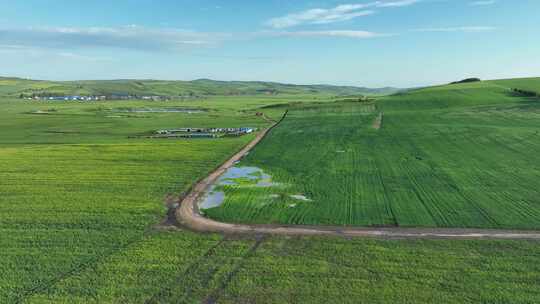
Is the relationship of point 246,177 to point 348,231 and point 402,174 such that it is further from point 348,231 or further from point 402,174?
point 402,174

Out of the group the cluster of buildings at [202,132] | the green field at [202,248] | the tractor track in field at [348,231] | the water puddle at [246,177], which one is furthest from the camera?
the cluster of buildings at [202,132]

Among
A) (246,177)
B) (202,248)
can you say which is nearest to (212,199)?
(246,177)

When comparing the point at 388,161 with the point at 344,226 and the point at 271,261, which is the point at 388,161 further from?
the point at 271,261

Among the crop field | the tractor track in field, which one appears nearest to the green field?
the crop field

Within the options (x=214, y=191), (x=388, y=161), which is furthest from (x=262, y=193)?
(x=388, y=161)

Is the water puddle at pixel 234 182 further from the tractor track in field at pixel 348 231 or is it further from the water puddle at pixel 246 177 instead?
the tractor track in field at pixel 348 231

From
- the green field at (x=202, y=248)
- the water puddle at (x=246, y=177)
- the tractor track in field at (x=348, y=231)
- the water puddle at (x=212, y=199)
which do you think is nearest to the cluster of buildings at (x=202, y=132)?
the green field at (x=202, y=248)
